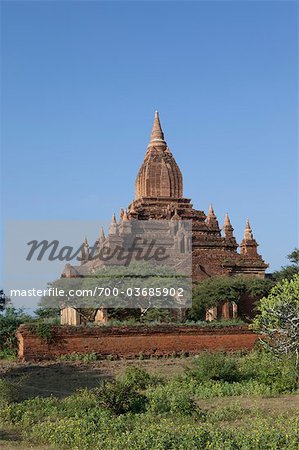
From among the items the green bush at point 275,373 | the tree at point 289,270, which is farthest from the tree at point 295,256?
the green bush at point 275,373

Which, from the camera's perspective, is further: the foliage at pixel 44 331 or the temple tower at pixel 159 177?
the temple tower at pixel 159 177

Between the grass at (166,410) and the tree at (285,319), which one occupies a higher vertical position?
the tree at (285,319)

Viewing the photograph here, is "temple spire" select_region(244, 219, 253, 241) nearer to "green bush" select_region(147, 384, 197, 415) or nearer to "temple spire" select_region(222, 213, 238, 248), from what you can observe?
"temple spire" select_region(222, 213, 238, 248)

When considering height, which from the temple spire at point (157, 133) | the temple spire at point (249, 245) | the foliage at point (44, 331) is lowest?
the foliage at point (44, 331)

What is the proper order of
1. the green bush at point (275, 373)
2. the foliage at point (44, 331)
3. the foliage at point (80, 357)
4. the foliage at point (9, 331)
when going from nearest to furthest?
the green bush at point (275, 373) → the foliage at point (80, 357) → the foliage at point (44, 331) → the foliage at point (9, 331)

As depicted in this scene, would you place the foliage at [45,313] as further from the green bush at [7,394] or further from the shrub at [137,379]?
the green bush at [7,394]

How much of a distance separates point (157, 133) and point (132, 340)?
80.2ft

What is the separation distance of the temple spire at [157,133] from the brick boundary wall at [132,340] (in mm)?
22894

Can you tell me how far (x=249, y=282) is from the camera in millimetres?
27750

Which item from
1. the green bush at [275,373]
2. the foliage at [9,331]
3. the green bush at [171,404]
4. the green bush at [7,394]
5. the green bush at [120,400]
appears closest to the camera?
the green bush at [171,404]

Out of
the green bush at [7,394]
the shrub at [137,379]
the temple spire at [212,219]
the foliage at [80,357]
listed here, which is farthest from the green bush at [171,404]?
the temple spire at [212,219]

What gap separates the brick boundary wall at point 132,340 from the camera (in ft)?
60.4

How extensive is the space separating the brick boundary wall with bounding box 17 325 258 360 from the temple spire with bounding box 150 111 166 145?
22.9 metres

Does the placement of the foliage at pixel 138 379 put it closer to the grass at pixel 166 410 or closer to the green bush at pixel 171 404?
the grass at pixel 166 410
